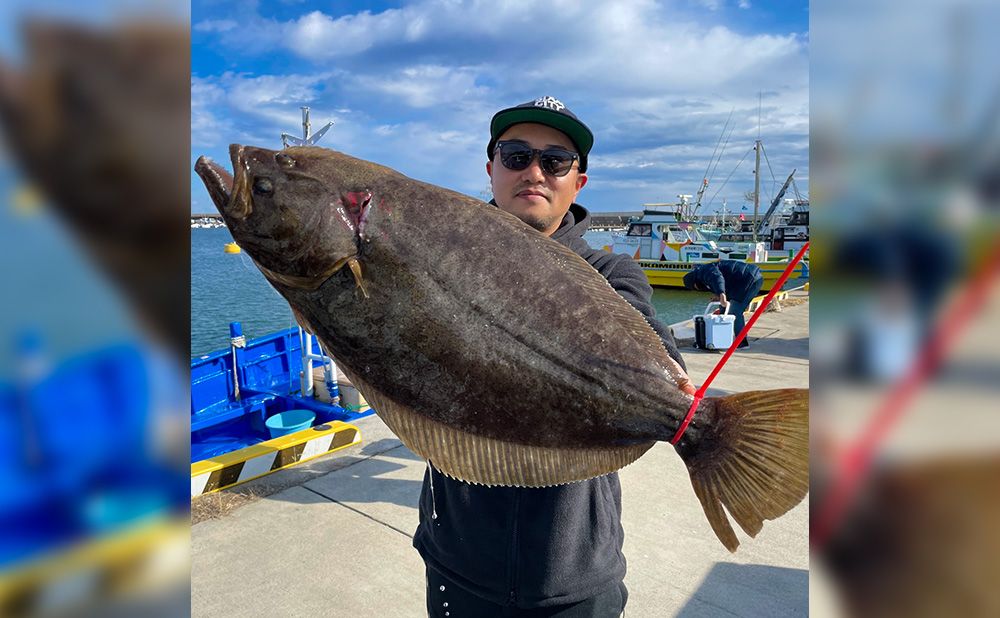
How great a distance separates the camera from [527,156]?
87.0 inches

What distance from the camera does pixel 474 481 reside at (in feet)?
5.85

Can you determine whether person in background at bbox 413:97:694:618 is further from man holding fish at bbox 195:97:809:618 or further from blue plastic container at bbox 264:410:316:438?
blue plastic container at bbox 264:410:316:438

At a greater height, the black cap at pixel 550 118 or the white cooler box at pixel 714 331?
the black cap at pixel 550 118

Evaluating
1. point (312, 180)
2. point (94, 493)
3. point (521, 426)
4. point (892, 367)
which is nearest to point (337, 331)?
point (312, 180)

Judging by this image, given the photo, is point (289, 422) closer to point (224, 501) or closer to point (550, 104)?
point (224, 501)

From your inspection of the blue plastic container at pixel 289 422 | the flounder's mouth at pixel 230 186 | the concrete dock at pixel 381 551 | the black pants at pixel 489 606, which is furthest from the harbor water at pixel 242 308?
the flounder's mouth at pixel 230 186

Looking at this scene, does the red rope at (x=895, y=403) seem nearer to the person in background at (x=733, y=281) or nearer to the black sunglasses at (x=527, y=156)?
the black sunglasses at (x=527, y=156)

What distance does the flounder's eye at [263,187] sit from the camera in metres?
1.66

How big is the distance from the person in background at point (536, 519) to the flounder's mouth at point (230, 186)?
899 millimetres

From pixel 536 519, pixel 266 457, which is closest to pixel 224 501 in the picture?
pixel 266 457

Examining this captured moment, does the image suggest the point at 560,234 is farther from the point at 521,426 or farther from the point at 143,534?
the point at 143,534

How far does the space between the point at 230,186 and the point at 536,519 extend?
1458 millimetres

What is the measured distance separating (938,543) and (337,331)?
146 cm

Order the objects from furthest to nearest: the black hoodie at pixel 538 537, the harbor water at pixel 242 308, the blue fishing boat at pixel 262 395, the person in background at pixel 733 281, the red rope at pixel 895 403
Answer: the harbor water at pixel 242 308
the person in background at pixel 733 281
the blue fishing boat at pixel 262 395
the black hoodie at pixel 538 537
the red rope at pixel 895 403
